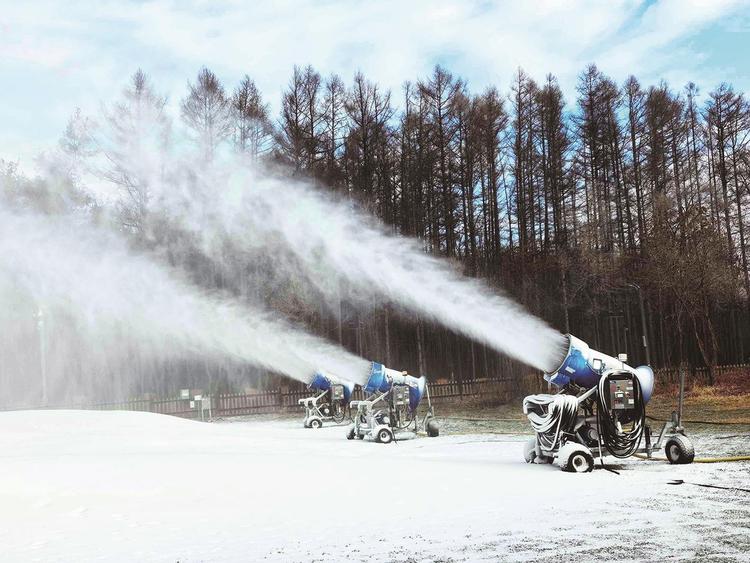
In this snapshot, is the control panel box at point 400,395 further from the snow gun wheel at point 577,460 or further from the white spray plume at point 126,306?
the white spray plume at point 126,306

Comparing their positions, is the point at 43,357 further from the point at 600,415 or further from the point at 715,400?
the point at 600,415

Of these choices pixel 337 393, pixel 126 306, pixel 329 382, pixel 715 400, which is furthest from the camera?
pixel 126 306

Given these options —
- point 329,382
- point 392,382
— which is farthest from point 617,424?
point 329,382

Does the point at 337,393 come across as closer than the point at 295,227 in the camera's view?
Yes

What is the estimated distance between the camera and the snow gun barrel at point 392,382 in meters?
20.0

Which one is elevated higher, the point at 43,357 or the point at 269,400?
the point at 43,357

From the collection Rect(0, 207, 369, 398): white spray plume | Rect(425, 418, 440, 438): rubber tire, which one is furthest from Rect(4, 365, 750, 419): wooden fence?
Rect(425, 418, 440, 438): rubber tire

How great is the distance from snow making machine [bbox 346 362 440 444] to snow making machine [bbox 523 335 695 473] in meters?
6.67

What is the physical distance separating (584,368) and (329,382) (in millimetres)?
14173

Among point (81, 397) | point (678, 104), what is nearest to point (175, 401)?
point (81, 397)

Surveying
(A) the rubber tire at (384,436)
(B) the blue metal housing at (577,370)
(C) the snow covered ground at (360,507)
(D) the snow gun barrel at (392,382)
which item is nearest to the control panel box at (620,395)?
(B) the blue metal housing at (577,370)

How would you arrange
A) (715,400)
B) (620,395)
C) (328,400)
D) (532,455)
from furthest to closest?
1. (328,400)
2. (715,400)
3. (532,455)
4. (620,395)

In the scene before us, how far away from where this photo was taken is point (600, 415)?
12.4 metres

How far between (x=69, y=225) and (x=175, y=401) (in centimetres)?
877
